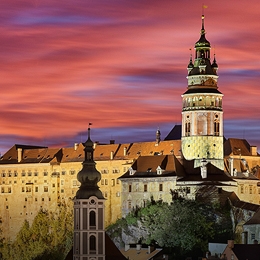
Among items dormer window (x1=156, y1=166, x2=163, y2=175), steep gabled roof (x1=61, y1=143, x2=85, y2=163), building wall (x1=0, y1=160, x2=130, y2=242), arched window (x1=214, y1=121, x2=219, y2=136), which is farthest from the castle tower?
steep gabled roof (x1=61, y1=143, x2=85, y2=163)

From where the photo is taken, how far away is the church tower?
141m

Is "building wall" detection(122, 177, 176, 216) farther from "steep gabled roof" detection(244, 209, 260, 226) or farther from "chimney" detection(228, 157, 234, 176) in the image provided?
"steep gabled roof" detection(244, 209, 260, 226)

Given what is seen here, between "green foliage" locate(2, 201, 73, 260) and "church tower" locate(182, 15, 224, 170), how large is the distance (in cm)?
1655

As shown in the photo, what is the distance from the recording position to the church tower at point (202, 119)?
14062cm

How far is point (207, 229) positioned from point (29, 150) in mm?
56386

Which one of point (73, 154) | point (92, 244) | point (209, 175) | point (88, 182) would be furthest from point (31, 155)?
point (92, 244)

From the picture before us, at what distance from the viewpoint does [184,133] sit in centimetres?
14188

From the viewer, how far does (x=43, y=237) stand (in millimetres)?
160250

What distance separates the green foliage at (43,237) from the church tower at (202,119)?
16547 millimetres

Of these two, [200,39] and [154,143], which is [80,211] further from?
[154,143]

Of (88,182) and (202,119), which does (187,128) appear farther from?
(88,182)

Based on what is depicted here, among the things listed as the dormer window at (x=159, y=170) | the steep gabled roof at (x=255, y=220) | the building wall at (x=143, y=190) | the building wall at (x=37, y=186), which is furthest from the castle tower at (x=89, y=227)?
the building wall at (x=37, y=186)

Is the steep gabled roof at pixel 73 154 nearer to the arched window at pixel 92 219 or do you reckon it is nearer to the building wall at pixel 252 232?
the building wall at pixel 252 232

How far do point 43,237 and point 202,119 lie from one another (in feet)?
97.6
